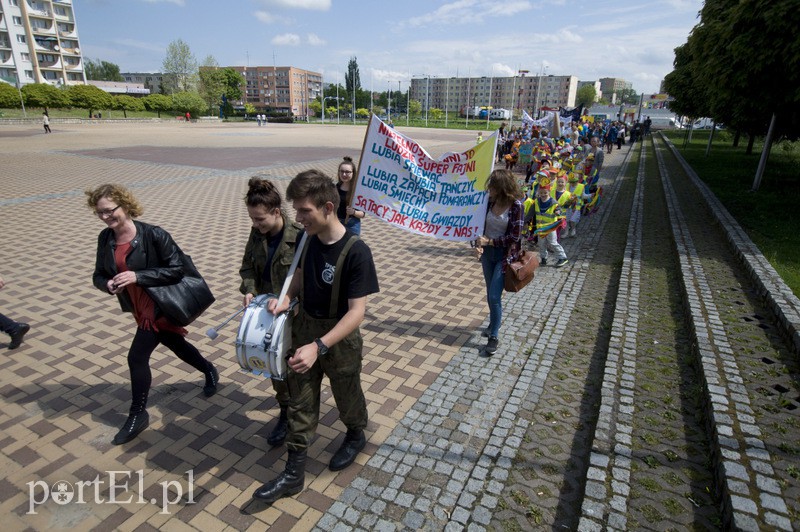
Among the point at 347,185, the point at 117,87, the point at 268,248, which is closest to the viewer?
the point at 268,248

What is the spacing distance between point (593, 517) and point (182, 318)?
301cm

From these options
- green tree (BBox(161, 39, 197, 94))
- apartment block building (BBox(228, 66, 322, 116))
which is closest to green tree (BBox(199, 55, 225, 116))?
green tree (BBox(161, 39, 197, 94))

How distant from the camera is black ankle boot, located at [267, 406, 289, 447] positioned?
3395 millimetres

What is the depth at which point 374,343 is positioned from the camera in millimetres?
4949

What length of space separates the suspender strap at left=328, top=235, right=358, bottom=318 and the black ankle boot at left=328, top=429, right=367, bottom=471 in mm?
1082

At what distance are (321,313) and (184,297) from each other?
1.32 meters

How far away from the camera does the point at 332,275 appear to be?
254 centimetres

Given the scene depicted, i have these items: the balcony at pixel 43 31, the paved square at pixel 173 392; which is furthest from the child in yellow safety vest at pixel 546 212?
the balcony at pixel 43 31

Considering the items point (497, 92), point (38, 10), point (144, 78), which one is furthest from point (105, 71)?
point (497, 92)

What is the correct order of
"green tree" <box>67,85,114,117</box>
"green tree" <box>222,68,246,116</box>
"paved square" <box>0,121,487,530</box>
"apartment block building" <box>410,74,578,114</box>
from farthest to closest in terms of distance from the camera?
"apartment block building" <box>410,74,578,114</box> → "green tree" <box>222,68,246,116</box> → "green tree" <box>67,85,114,117</box> → "paved square" <box>0,121,487,530</box>

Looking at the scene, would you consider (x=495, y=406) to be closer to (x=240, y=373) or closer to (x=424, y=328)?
(x=424, y=328)

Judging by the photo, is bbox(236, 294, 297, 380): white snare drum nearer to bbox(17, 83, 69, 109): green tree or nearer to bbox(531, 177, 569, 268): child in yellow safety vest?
bbox(531, 177, 569, 268): child in yellow safety vest

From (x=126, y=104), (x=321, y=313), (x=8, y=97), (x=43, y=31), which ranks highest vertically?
(x=43, y=31)

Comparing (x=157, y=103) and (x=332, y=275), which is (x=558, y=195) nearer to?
(x=332, y=275)
